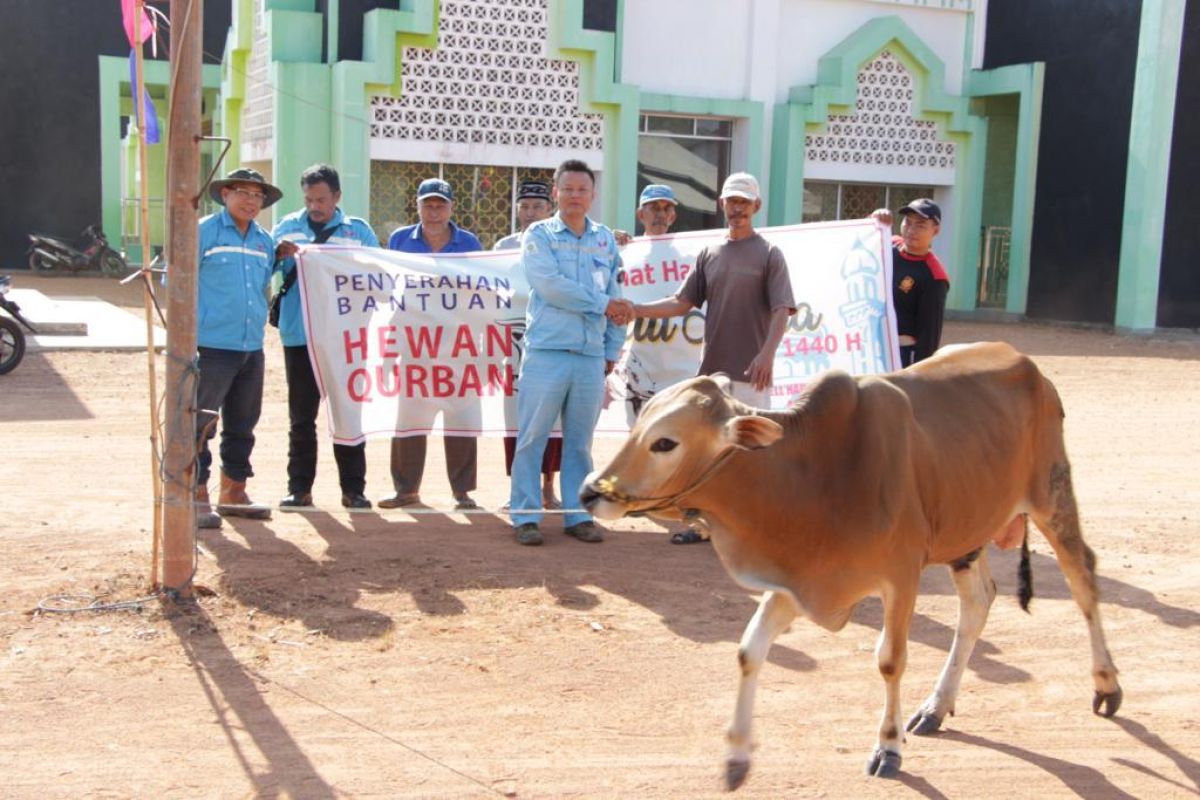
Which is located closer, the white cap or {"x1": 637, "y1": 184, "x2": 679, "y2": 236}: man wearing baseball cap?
the white cap

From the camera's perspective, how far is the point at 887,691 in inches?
180

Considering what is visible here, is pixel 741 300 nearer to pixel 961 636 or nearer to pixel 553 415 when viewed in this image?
Result: pixel 553 415

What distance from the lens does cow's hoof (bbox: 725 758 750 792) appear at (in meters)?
4.22

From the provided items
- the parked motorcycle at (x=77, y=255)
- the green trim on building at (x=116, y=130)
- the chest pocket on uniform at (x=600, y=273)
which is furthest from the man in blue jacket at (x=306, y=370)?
the parked motorcycle at (x=77, y=255)

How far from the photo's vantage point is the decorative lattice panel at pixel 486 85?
63.4ft

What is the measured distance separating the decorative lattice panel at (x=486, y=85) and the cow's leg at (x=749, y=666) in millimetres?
15825

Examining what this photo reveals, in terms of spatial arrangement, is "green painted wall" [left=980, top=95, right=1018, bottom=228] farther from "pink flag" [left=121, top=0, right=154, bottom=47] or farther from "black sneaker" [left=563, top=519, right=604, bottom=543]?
"pink flag" [left=121, top=0, right=154, bottom=47]

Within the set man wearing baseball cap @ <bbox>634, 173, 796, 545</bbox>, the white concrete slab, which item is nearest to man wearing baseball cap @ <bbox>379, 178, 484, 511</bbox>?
man wearing baseball cap @ <bbox>634, 173, 796, 545</bbox>

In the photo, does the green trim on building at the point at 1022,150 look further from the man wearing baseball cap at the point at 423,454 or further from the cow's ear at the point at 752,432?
the cow's ear at the point at 752,432

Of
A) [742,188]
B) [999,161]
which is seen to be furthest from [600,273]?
[999,161]

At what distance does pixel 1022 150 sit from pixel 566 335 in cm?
1996

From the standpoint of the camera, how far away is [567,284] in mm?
7332

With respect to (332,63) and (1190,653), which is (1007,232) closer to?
(332,63)

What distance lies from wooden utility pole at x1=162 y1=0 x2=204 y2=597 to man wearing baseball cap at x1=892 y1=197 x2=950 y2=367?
398 centimetres
